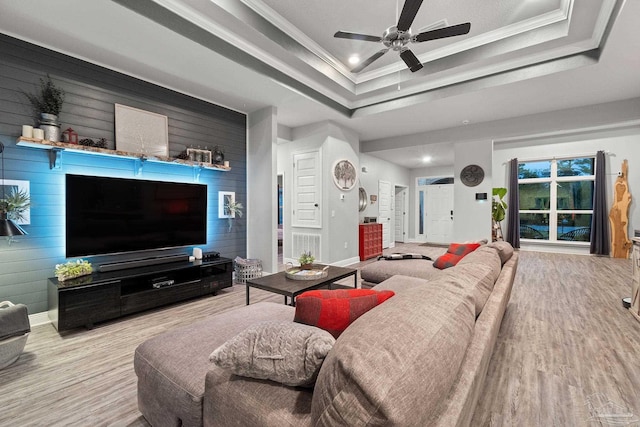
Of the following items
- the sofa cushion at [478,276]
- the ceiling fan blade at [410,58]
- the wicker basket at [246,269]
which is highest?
the ceiling fan blade at [410,58]

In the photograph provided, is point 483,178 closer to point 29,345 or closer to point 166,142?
point 166,142

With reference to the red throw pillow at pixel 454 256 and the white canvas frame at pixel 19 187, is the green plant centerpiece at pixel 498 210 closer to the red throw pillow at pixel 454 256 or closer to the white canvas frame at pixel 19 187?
the red throw pillow at pixel 454 256

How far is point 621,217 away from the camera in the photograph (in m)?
5.92

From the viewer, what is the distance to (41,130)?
2.83 meters

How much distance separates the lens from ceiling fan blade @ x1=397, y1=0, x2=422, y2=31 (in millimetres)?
2184

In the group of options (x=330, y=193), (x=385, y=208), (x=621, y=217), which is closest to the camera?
(x=330, y=193)

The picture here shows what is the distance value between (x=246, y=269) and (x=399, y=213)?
687 centimetres

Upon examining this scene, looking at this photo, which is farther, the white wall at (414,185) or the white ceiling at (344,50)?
the white wall at (414,185)

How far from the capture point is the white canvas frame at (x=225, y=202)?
14.8 feet

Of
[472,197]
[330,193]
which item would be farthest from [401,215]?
[330,193]

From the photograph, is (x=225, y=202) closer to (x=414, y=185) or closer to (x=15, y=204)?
(x=15, y=204)

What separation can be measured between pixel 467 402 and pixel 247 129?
16.2ft

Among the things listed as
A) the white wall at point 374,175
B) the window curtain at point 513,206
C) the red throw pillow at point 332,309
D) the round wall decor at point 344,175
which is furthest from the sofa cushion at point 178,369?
the window curtain at point 513,206

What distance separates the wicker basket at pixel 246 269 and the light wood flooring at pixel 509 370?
0.98 m
